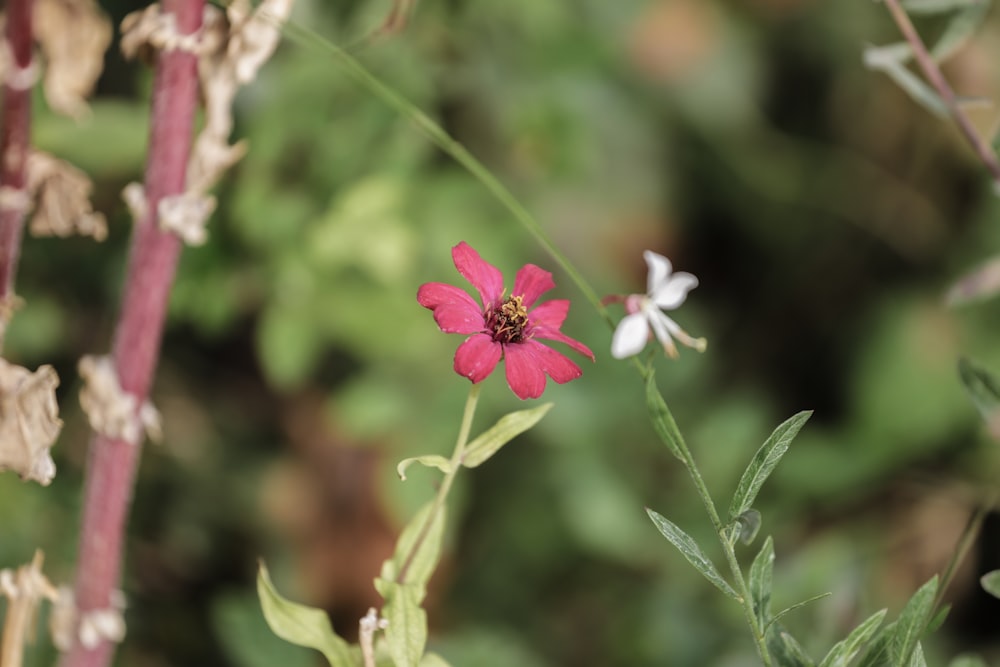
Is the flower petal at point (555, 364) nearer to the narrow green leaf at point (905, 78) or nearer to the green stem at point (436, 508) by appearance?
the green stem at point (436, 508)

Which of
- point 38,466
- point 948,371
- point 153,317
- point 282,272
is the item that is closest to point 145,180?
point 153,317

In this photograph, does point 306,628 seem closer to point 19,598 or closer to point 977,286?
point 19,598

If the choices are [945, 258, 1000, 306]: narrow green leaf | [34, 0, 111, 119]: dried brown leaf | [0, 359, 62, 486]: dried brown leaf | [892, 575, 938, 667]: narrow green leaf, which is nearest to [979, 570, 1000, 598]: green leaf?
[892, 575, 938, 667]: narrow green leaf

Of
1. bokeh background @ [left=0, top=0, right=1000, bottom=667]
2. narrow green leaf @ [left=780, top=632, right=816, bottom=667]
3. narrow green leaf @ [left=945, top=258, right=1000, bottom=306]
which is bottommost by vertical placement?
bokeh background @ [left=0, top=0, right=1000, bottom=667]

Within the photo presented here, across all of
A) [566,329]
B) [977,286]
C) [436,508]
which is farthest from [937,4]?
[566,329]

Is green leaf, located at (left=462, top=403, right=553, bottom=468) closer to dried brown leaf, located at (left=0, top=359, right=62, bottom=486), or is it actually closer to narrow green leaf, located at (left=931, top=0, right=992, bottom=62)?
dried brown leaf, located at (left=0, top=359, right=62, bottom=486)

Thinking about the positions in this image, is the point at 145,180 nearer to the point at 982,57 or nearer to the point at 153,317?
the point at 153,317

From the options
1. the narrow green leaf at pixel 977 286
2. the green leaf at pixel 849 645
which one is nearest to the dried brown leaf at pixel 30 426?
the green leaf at pixel 849 645
